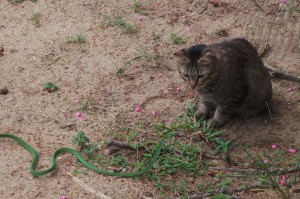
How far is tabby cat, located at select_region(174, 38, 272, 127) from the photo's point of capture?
471 cm

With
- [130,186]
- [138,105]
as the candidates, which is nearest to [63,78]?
[138,105]

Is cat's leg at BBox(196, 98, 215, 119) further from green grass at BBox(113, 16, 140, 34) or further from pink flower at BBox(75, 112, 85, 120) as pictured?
green grass at BBox(113, 16, 140, 34)

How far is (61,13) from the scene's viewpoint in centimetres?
669

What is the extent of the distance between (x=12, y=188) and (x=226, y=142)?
6.24 feet

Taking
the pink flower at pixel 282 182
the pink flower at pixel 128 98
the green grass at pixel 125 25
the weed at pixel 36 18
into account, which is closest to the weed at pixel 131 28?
the green grass at pixel 125 25

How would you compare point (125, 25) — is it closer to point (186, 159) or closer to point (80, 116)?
point (80, 116)

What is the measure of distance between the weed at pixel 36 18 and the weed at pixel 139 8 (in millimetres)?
1222

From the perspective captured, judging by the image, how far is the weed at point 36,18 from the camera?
6.47 m

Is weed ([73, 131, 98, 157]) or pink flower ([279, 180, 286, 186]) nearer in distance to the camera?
pink flower ([279, 180, 286, 186])

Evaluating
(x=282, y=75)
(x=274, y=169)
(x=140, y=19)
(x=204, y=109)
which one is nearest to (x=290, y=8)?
(x=282, y=75)

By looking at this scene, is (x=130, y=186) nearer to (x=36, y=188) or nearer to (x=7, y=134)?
(x=36, y=188)

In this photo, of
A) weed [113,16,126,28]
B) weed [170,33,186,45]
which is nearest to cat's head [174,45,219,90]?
weed [170,33,186,45]

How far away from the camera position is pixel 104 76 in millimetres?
5680

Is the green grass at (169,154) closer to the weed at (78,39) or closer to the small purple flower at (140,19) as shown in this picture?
the weed at (78,39)
